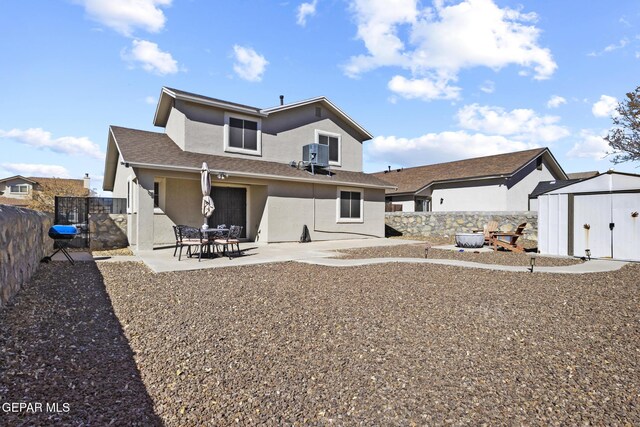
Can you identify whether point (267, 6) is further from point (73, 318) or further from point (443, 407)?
point (443, 407)

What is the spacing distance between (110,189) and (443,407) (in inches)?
943

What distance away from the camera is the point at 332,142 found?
18703 mm

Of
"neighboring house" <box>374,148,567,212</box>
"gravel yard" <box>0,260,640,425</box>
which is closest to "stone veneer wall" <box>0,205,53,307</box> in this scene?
"gravel yard" <box>0,260,640,425</box>

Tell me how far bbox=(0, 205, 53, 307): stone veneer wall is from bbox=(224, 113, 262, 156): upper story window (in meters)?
8.09

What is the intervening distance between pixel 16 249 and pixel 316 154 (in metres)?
12.6

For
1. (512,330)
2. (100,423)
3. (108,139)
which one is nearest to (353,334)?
(512,330)

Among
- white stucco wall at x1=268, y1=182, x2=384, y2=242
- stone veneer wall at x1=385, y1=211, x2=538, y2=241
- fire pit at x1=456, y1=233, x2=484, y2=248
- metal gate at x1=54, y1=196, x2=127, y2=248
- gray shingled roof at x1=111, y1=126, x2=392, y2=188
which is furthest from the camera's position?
stone veneer wall at x1=385, y1=211, x2=538, y2=241

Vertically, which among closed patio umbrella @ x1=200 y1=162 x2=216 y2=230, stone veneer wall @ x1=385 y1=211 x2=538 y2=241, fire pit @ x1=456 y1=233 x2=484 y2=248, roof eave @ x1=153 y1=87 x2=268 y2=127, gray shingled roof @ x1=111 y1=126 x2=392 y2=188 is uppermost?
roof eave @ x1=153 y1=87 x2=268 y2=127

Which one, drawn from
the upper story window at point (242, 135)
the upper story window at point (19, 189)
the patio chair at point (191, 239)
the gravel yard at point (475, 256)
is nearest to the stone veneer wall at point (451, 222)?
the gravel yard at point (475, 256)

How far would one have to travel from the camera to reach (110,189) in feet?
72.2

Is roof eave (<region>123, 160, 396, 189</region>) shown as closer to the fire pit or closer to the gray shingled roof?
the gray shingled roof

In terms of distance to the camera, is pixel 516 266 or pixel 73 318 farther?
pixel 516 266

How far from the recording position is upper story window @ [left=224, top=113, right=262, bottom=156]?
15.5 m

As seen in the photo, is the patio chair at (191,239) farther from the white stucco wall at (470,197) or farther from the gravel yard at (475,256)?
the white stucco wall at (470,197)
